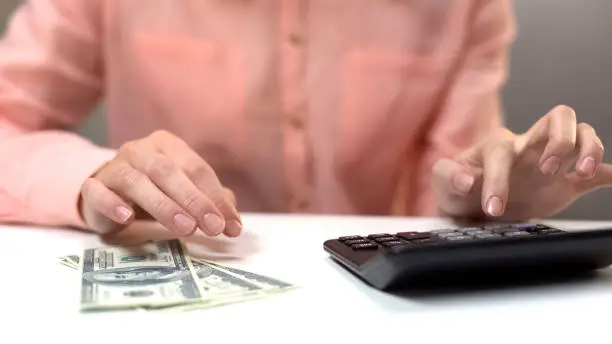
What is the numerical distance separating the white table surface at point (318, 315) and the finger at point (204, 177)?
0.05 meters

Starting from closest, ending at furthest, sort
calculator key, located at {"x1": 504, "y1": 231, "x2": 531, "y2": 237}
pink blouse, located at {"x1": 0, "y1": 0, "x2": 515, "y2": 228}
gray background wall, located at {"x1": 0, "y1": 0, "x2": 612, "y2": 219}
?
1. calculator key, located at {"x1": 504, "y1": 231, "x2": 531, "y2": 237}
2. pink blouse, located at {"x1": 0, "y1": 0, "x2": 515, "y2": 228}
3. gray background wall, located at {"x1": 0, "y1": 0, "x2": 612, "y2": 219}

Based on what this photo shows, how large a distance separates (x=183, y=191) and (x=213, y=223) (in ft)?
0.10

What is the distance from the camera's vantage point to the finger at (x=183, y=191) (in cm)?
47

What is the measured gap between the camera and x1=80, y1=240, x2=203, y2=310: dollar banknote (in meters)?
0.35

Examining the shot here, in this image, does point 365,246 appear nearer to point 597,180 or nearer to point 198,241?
point 198,241

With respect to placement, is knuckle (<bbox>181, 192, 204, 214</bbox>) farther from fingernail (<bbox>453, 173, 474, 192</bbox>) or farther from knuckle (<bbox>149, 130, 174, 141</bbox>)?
fingernail (<bbox>453, 173, 474, 192</bbox>)

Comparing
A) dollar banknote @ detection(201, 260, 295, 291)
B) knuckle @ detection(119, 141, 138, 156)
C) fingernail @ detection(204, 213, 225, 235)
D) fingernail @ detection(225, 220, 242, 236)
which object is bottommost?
dollar banknote @ detection(201, 260, 295, 291)

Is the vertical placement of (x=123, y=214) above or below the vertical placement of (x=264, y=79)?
below

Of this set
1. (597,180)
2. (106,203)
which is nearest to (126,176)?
(106,203)

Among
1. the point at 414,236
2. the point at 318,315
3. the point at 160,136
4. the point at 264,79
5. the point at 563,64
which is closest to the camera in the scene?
the point at 318,315

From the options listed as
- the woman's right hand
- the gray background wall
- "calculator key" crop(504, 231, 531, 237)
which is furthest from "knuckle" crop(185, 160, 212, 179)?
the gray background wall

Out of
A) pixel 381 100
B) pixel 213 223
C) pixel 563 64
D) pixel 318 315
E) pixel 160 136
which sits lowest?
pixel 318 315

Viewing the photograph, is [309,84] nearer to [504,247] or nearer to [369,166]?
[369,166]

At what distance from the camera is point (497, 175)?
1.76 feet
